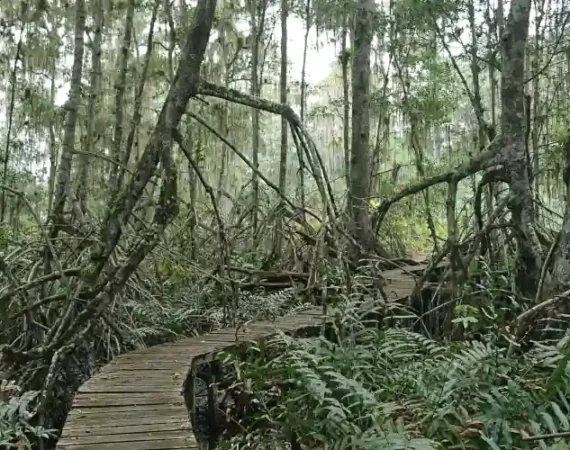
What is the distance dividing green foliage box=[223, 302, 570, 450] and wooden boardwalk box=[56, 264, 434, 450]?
57cm

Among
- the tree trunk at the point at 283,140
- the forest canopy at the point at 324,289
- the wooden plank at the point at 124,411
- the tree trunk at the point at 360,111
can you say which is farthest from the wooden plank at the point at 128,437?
the tree trunk at the point at 360,111

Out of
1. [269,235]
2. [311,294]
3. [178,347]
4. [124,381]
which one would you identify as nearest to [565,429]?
[124,381]

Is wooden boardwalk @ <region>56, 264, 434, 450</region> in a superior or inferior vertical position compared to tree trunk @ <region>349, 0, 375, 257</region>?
inferior

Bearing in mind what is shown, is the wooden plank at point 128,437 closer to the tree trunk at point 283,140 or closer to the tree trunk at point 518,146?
the tree trunk at point 518,146

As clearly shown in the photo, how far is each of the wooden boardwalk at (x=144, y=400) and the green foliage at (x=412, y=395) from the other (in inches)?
22.4

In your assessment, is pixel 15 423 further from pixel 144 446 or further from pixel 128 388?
pixel 144 446

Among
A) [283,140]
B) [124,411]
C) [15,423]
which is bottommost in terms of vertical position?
[15,423]

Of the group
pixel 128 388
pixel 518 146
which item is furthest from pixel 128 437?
pixel 518 146

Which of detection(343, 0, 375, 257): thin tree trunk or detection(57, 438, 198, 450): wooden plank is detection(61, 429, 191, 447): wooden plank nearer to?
detection(57, 438, 198, 450): wooden plank

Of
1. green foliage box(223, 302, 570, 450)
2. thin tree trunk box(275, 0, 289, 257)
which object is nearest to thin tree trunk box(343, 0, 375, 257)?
thin tree trunk box(275, 0, 289, 257)

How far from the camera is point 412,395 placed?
3.61m

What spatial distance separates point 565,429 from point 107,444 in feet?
6.69

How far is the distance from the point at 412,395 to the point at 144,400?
4.85ft

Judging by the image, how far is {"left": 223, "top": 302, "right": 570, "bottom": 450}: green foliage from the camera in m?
3.13
